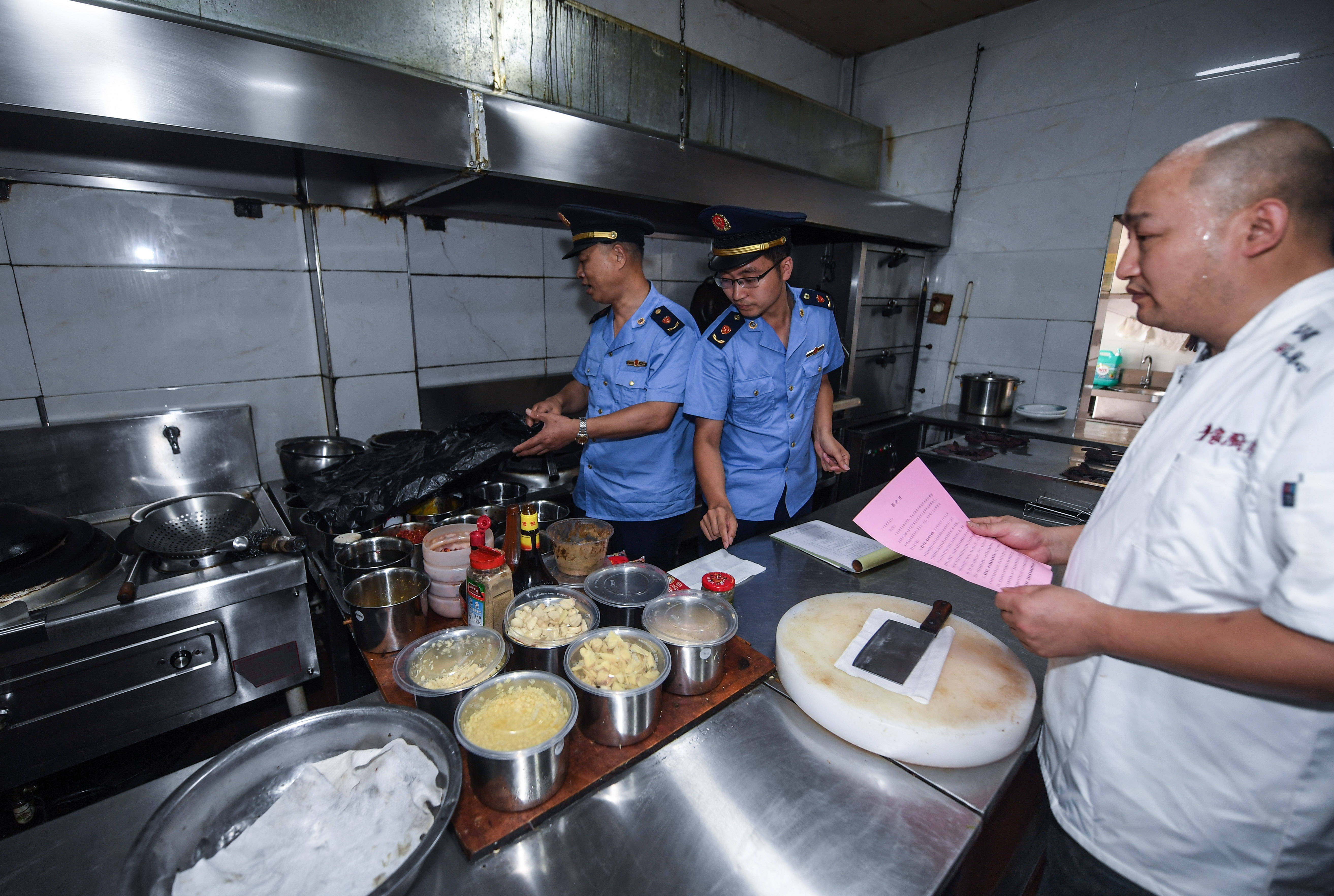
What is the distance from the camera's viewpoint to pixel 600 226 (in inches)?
80.0

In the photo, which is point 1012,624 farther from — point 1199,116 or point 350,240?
point 1199,116

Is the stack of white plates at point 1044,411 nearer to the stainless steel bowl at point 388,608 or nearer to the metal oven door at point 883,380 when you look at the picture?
the metal oven door at point 883,380

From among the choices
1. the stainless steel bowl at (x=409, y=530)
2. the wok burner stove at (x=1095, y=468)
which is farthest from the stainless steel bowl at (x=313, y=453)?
the wok burner stove at (x=1095, y=468)

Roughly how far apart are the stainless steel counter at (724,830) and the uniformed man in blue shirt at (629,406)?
4.09ft

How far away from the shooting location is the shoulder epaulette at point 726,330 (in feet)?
7.08

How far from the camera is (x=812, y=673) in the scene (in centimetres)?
108

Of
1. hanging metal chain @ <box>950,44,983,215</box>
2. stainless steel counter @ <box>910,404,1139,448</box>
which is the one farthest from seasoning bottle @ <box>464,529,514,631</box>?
hanging metal chain @ <box>950,44,983,215</box>

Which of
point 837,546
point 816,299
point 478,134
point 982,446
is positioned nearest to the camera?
point 478,134

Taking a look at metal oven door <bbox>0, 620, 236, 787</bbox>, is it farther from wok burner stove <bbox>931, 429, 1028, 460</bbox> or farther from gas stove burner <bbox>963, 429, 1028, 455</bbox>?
gas stove burner <bbox>963, 429, 1028, 455</bbox>

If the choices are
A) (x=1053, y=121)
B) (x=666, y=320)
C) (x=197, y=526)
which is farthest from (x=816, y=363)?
(x=1053, y=121)

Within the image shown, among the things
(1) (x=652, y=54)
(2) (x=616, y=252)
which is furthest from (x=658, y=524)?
(1) (x=652, y=54)

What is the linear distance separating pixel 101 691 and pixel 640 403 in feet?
5.90

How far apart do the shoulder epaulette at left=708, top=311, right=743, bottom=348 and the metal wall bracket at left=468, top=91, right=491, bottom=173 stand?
97 cm

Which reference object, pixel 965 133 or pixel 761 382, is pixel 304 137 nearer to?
pixel 761 382
